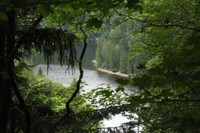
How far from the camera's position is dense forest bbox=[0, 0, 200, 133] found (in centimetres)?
155

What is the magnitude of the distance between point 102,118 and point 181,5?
4.57 meters

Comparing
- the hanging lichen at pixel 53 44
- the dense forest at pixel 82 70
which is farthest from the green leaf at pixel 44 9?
the hanging lichen at pixel 53 44

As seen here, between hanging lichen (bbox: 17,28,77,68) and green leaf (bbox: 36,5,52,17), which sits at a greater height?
green leaf (bbox: 36,5,52,17)

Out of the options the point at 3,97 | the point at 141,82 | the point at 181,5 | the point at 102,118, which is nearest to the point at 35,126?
the point at 3,97

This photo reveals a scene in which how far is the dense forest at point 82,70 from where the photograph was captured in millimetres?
1548

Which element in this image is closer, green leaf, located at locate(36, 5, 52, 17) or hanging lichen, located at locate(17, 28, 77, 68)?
green leaf, located at locate(36, 5, 52, 17)

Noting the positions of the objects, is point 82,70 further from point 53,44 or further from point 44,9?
point 44,9

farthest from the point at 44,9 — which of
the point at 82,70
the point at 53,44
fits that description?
the point at 53,44

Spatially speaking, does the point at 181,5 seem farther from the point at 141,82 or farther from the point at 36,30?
the point at 141,82

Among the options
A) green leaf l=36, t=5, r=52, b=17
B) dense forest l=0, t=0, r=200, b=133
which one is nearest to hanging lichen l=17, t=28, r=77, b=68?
dense forest l=0, t=0, r=200, b=133

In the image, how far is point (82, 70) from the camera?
11.5 ft

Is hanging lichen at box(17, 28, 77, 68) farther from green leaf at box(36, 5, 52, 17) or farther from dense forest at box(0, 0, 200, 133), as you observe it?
green leaf at box(36, 5, 52, 17)

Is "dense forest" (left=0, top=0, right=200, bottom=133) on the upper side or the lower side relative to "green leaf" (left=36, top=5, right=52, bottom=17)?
lower

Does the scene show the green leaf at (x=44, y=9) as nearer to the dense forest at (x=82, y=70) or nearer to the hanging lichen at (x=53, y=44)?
the dense forest at (x=82, y=70)
